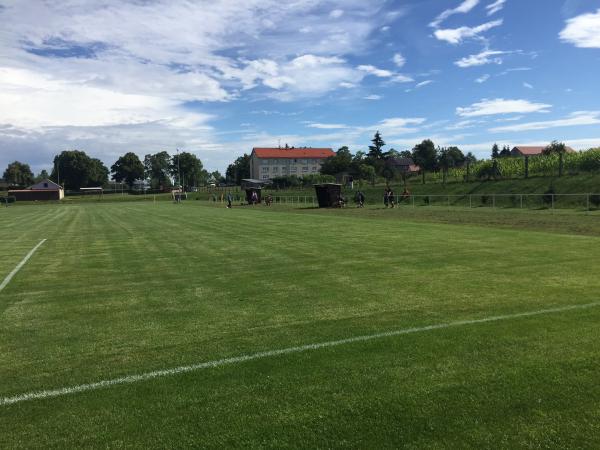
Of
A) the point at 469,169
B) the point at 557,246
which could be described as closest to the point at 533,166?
the point at 469,169

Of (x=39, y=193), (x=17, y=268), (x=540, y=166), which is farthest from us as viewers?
(x=39, y=193)

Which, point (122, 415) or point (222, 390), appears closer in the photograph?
point (122, 415)

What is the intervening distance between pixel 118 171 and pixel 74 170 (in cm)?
1533

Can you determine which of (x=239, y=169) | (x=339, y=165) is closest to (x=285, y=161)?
(x=239, y=169)

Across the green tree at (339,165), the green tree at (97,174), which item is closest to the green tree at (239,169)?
the green tree at (97,174)

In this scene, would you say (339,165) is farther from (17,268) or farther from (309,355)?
(309,355)

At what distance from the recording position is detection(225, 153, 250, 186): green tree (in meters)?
173

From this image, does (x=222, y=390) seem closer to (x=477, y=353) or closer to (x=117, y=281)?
(x=477, y=353)

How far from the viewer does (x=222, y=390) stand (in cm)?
428

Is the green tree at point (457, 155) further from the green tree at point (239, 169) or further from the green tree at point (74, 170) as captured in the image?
the green tree at point (74, 170)

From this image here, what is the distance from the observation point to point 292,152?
157 meters

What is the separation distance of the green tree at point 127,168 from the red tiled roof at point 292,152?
42373 millimetres

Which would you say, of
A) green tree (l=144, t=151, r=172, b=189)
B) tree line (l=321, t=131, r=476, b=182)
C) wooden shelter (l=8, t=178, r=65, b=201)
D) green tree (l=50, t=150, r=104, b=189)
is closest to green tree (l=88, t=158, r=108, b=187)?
green tree (l=50, t=150, r=104, b=189)

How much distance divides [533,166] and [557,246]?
35.5m
